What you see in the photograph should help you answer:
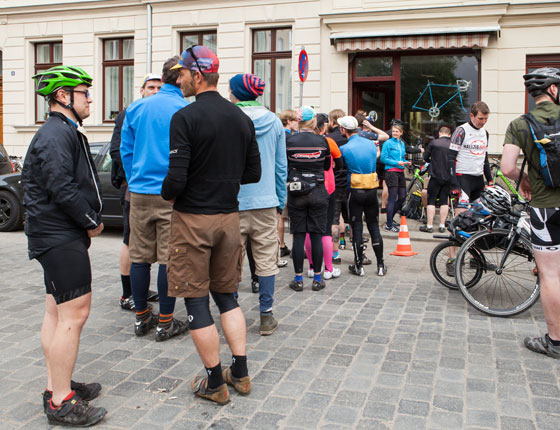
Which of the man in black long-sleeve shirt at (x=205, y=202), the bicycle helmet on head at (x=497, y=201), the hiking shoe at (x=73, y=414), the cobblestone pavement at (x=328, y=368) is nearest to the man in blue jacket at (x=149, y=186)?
the cobblestone pavement at (x=328, y=368)

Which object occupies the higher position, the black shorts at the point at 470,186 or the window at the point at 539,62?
the window at the point at 539,62

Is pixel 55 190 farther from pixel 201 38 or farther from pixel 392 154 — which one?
pixel 201 38

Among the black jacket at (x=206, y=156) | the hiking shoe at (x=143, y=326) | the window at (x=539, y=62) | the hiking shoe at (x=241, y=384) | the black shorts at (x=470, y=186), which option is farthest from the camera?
the window at (x=539, y=62)

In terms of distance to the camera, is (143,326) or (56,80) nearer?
(56,80)

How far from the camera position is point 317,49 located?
1396 centimetres

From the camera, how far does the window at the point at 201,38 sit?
15.3 m

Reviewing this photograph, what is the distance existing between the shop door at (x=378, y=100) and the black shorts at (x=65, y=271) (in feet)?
37.9

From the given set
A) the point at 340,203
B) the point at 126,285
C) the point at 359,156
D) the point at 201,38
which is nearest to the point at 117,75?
the point at 201,38

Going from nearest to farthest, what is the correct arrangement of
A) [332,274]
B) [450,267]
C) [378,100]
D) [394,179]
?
[450,267] < [332,274] < [394,179] < [378,100]

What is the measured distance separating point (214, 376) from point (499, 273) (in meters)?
3.26

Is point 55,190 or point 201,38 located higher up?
point 201,38

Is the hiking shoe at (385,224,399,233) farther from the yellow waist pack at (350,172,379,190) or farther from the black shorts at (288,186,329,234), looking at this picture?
the black shorts at (288,186,329,234)

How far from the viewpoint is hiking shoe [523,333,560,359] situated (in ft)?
13.9

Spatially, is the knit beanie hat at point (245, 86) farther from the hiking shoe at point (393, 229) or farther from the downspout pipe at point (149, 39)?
the downspout pipe at point (149, 39)
